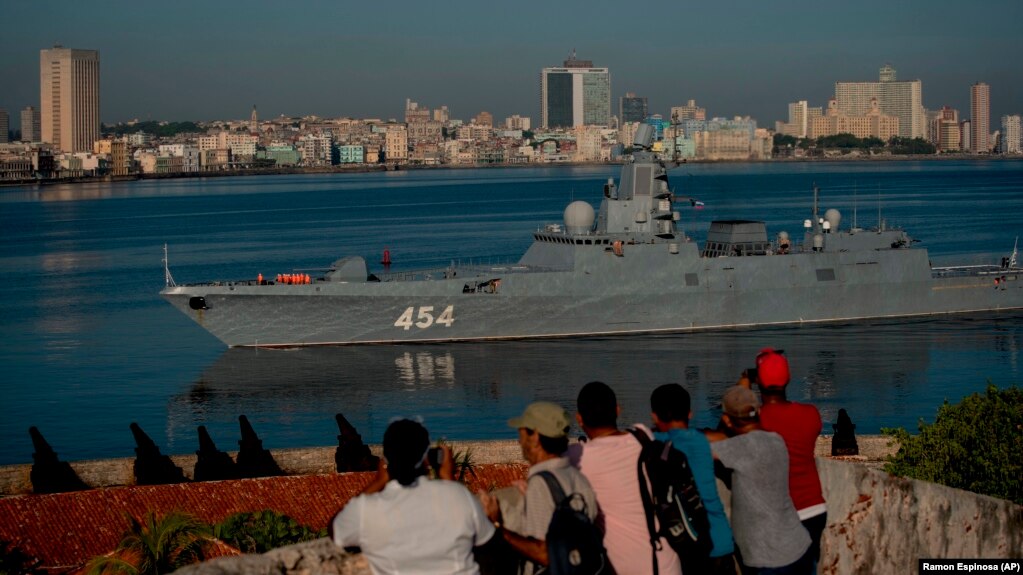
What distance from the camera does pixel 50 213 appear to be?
331 feet

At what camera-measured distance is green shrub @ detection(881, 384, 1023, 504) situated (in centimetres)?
910

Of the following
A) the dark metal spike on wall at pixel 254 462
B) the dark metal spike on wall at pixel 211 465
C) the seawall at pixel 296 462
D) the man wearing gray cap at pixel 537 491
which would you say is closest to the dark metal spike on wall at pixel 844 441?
the seawall at pixel 296 462

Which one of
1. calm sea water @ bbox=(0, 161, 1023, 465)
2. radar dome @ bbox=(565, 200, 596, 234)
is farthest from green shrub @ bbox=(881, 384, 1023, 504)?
radar dome @ bbox=(565, 200, 596, 234)

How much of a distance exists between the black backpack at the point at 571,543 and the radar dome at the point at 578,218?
2679 centimetres

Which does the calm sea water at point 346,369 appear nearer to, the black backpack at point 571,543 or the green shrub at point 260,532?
the green shrub at point 260,532

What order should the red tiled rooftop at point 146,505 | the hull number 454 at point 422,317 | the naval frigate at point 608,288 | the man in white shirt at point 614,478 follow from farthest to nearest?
the hull number 454 at point 422,317 < the naval frigate at point 608,288 < the red tiled rooftop at point 146,505 < the man in white shirt at point 614,478

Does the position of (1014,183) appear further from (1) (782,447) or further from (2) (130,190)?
(1) (782,447)

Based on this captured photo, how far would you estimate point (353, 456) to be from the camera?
14.7 meters

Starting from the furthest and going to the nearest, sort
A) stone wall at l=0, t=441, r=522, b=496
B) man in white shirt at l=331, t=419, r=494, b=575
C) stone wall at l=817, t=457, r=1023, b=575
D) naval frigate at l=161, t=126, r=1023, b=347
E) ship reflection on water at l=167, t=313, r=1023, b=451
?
naval frigate at l=161, t=126, r=1023, b=347 < ship reflection on water at l=167, t=313, r=1023, b=451 < stone wall at l=0, t=441, r=522, b=496 < stone wall at l=817, t=457, r=1023, b=575 < man in white shirt at l=331, t=419, r=494, b=575

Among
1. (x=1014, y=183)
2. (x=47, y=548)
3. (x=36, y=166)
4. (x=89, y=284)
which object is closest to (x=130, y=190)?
(x=36, y=166)

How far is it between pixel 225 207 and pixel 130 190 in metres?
50.0

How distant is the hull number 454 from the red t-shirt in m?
24.7

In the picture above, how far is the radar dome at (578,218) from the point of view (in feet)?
104

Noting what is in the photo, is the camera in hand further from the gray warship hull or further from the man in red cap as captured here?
the gray warship hull
